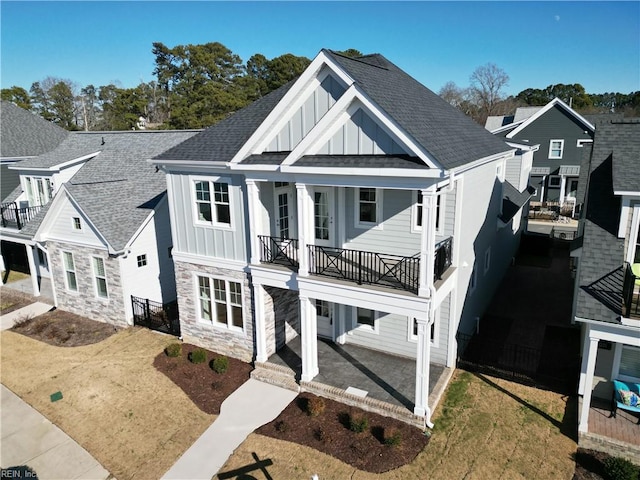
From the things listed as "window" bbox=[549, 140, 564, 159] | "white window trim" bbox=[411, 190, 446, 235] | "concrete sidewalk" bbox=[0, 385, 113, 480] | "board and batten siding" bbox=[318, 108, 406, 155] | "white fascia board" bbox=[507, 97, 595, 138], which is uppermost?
"white fascia board" bbox=[507, 97, 595, 138]

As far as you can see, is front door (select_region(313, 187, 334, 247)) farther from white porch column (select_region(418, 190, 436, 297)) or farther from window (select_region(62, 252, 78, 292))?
window (select_region(62, 252, 78, 292))

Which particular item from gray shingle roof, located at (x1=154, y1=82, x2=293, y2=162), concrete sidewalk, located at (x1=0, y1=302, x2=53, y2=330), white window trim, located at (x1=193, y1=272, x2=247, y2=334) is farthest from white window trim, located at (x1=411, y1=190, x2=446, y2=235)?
concrete sidewalk, located at (x1=0, y1=302, x2=53, y2=330)

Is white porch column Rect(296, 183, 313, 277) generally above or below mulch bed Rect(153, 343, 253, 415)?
above

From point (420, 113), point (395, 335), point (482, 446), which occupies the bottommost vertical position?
point (482, 446)

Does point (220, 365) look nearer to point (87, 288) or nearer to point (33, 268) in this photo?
point (87, 288)

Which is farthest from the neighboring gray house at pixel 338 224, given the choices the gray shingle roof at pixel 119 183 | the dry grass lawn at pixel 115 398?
the gray shingle roof at pixel 119 183

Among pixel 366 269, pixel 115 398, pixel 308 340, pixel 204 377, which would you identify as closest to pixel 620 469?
pixel 366 269
